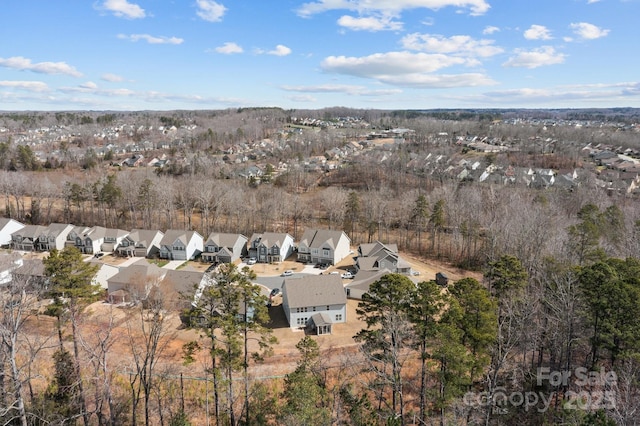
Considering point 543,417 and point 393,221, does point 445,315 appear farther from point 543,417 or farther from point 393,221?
point 393,221

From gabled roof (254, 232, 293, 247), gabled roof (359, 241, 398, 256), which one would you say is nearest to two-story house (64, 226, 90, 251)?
gabled roof (254, 232, 293, 247)

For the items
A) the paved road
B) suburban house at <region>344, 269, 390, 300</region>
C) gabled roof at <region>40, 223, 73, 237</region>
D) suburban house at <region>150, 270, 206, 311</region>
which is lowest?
the paved road

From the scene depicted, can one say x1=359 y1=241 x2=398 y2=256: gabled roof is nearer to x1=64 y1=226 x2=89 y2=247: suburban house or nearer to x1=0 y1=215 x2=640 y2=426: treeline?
x1=0 y1=215 x2=640 y2=426: treeline

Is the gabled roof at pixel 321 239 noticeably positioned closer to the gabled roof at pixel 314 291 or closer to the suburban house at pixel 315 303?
the gabled roof at pixel 314 291

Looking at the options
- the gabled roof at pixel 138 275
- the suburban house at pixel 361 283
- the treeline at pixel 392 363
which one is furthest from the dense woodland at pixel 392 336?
the suburban house at pixel 361 283

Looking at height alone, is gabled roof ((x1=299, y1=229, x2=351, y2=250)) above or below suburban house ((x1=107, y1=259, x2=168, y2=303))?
above

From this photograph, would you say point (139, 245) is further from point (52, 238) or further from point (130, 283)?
point (130, 283)

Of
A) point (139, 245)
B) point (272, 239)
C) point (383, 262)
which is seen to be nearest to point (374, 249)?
point (383, 262)
